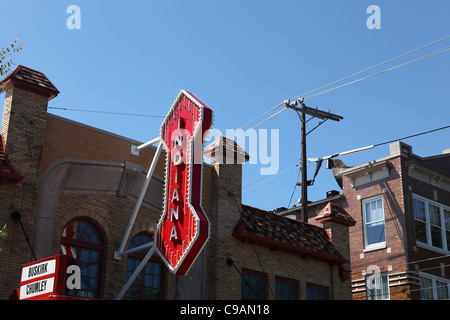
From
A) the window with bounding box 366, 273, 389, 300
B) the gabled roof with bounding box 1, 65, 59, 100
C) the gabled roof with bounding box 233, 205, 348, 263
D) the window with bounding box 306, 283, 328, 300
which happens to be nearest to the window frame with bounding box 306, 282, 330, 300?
the window with bounding box 306, 283, 328, 300

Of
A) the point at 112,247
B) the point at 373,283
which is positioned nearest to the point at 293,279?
the point at 112,247

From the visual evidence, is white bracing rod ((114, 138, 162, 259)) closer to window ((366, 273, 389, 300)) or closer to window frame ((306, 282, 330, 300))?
window frame ((306, 282, 330, 300))

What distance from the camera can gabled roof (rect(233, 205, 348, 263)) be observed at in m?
19.8

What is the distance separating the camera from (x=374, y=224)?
29203 millimetres

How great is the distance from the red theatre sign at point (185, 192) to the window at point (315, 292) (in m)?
Answer: 7.82

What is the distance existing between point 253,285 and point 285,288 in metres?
1.38

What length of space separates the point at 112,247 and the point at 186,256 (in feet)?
12.1

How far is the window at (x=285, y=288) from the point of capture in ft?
66.8

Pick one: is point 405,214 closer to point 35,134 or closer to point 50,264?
point 35,134

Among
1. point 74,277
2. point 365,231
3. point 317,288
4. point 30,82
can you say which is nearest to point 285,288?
point 317,288

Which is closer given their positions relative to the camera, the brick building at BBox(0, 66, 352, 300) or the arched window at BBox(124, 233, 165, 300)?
the brick building at BBox(0, 66, 352, 300)

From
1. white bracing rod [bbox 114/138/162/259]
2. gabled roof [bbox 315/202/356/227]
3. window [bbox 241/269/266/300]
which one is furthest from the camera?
gabled roof [bbox 315/202/356/227]

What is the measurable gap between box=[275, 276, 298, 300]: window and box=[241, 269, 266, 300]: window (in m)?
0.56
